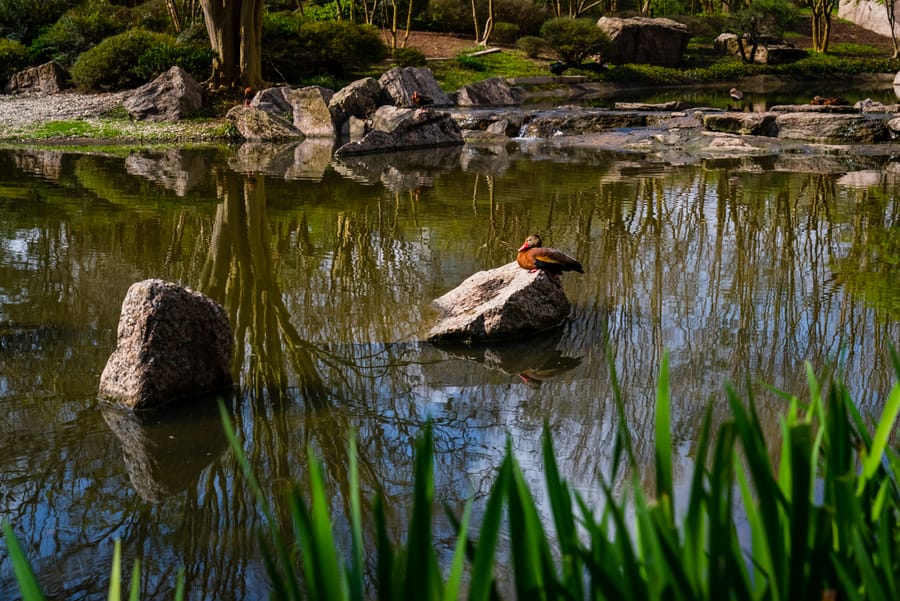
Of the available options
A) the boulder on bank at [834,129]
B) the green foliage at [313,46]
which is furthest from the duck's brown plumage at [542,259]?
the green foliage at [313,46]

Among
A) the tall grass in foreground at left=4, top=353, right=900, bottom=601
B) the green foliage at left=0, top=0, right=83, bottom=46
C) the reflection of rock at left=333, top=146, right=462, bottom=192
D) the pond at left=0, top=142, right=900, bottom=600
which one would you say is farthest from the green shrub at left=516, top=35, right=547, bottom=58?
the tall grass in foreground at left=4, top=353, right=900, bottom=601

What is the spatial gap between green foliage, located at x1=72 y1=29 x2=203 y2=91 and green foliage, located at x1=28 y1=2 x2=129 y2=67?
8.91 ft

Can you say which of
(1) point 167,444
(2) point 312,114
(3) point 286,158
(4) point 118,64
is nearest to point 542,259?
(1) point 167,444

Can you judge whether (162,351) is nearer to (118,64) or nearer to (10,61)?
(118,64)

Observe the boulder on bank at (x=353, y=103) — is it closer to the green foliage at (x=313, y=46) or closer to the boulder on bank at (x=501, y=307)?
the green foliage at (x=313, y=46)

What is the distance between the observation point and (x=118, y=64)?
24.8 meters

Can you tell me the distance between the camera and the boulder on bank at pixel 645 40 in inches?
1527

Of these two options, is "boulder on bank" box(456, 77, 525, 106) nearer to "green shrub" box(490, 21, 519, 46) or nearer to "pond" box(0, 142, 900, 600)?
"green shrub" box(490, 21, 519, 46)

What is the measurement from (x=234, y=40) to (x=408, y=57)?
994cm

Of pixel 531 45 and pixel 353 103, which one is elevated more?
pixel 531 45

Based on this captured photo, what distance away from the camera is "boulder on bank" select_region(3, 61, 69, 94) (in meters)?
25.5

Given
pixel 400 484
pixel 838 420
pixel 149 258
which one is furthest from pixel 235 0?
pixel 838 420

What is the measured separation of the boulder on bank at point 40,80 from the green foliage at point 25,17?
4.39 m

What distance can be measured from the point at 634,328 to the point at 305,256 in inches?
142
